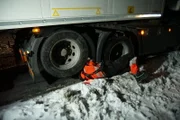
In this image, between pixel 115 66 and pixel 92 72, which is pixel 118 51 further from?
pixel 92 72

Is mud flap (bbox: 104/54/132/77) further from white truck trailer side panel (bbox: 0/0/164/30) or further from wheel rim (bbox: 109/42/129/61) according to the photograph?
white truck trailer side panel (bbox: 0/0/164/30)

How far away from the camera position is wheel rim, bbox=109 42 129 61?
4.74 metres

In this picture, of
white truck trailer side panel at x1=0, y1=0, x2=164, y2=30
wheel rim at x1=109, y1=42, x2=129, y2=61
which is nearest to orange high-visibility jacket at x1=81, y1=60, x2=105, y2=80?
wheel rim at x1=109, y1=42, x2=129, y2=61

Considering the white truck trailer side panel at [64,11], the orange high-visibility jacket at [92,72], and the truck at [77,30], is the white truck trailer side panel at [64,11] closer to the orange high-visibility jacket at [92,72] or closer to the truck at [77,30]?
the truck at [77,30]

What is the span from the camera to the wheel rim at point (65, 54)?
156 inches

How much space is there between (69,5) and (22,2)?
3.01ft

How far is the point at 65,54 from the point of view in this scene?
4.12 metres

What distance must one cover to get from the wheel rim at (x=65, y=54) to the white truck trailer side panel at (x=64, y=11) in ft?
2.19

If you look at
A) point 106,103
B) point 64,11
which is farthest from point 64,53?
point 106,103

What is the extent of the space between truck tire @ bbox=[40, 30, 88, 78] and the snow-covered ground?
0.53m

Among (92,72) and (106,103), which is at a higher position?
(92,72)

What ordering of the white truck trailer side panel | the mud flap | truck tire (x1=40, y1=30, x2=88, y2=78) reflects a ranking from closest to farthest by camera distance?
the white truck trailer side panel, truck tire (x1=40, y1=30, x2=88, y2=78), the mud flap

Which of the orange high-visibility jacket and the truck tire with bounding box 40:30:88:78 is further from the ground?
the truck tire with bounding box 40:30:88:78

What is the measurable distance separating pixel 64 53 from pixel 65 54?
0.04m
